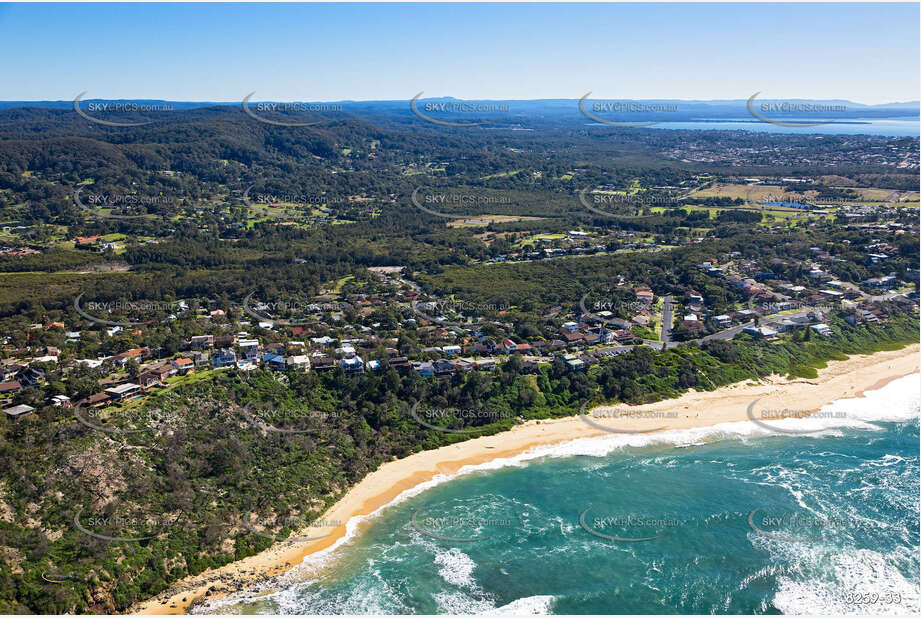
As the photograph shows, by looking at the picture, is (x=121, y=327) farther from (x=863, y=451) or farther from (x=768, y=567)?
(x=863, y=451)

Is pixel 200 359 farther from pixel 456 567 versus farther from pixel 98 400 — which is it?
pixel 456 567

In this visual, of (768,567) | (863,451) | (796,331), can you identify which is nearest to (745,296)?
(796,331)

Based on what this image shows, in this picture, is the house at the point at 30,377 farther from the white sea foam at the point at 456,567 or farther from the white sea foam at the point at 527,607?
the white sea foam at the point at 527,607

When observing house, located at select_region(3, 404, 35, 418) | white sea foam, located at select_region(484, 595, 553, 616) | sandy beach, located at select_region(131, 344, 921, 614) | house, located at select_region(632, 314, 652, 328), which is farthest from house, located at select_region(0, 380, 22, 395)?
house, located at select_region(632, 314, 652, 328)

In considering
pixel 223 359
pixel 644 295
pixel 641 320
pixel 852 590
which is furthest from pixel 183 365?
pixel 644 295

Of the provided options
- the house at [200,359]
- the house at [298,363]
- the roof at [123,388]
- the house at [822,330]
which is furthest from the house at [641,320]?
the roof at [123,388]
